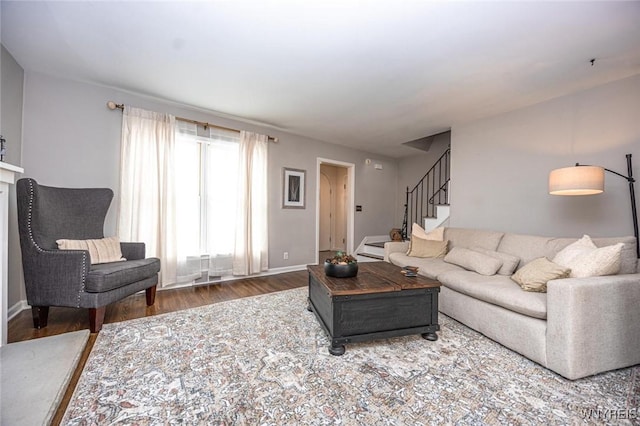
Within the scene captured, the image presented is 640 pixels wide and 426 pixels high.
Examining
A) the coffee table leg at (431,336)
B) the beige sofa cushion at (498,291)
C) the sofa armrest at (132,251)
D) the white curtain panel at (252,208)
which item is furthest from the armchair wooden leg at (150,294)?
the beige sofa cushion at (498,291)

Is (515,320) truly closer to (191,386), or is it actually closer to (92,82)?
(191,386)

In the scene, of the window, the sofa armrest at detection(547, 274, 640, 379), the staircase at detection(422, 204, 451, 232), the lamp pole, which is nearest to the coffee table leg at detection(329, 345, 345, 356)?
the sofa armrest at detection(547, 274, 640, 379)

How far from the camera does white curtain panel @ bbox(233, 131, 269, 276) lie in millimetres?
3979

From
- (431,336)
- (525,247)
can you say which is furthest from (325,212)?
(431,336)

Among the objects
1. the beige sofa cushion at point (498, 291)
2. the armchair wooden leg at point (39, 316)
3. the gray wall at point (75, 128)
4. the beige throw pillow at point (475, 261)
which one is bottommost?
the armchair wooden leg at point (39, 316)

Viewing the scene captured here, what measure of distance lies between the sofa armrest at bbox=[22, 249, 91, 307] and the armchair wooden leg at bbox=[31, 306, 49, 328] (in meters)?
0.13

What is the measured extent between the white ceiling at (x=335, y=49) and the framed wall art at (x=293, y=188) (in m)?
1.38

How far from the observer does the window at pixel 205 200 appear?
11.6 feet

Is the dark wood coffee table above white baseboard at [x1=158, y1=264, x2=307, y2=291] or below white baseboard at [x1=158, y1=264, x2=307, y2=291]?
above

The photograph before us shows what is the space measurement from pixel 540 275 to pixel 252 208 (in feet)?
11.6

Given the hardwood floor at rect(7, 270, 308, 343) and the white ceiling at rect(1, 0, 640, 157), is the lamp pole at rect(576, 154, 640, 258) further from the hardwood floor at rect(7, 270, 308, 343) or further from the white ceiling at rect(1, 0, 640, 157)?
the hardwood floor at rect(7, 270, 308, 343)

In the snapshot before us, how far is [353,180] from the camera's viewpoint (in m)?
5.63

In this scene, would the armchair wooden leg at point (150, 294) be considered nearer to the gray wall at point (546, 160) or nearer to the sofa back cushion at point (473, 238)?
the sofa back cushion at point (473, 238)

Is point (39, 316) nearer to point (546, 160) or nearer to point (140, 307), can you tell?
point (140, 307)
